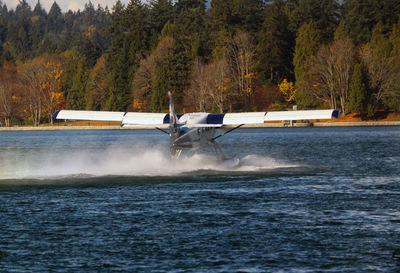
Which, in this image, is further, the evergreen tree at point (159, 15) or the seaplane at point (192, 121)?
the evergreen tree at point (159, 15)

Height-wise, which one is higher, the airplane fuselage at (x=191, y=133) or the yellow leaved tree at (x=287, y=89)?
the yellow leaved tree at (x=287, y=89)

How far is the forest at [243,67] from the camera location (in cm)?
7931

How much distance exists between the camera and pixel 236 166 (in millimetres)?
25484

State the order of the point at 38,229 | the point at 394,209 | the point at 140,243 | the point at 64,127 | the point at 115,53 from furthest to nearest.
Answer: the point at 115,53
the point at 64,127
the point at 394,209
the point at 38,229
the point at 140,243

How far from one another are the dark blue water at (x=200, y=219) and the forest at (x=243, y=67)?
5619 centimetres

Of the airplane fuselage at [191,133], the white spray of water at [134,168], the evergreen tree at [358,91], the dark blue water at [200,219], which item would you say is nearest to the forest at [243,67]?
the evergreen tree at [358,91]

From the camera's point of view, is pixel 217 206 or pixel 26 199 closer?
pixel 217 206

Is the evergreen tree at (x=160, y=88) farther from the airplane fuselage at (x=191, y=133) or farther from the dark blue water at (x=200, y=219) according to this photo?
the airplane fuselage at (x=191, y=133)

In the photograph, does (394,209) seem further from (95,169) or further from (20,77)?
(20,77)

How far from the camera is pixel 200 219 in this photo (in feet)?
45.8

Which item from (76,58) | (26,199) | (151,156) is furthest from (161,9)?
(26,199)

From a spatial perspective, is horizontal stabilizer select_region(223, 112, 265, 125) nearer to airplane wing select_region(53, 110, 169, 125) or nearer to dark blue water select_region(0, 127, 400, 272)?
dark blue water select_region(0, 127, 400, 272)

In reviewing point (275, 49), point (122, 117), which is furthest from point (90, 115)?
point (275, 49)

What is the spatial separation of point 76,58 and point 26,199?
11542 centimetres
